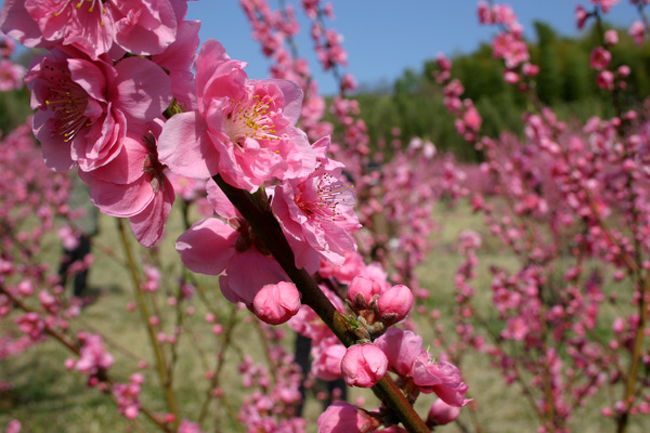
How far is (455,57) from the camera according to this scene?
26.3 metres

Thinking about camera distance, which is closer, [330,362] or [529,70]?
[330,362]

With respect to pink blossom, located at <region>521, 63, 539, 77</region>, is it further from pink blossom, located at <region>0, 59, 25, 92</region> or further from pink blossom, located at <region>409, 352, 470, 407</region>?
pink blossom, located at <region>0, 59, 25, 92</region>

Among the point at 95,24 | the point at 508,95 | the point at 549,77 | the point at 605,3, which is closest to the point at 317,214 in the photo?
the point at 95,24

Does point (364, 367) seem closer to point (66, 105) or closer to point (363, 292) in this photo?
point (363, 292)

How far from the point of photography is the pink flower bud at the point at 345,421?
1.90 feet

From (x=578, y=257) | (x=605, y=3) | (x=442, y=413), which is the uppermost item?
(x=605, y=3)

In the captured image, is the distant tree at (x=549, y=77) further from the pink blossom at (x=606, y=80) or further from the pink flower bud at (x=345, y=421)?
the pink flower bud at (x=345, y=421)

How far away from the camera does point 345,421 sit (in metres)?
0.59

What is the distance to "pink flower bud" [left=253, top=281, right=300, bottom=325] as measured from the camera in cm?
52

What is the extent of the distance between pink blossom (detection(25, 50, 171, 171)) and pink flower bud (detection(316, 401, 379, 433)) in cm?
41

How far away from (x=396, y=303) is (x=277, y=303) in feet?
0.56

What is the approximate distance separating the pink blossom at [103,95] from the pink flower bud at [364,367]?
35 centimetres

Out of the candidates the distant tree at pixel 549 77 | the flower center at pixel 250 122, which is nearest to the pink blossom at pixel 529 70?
the flower center at pixel 250 122

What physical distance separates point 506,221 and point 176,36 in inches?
136
